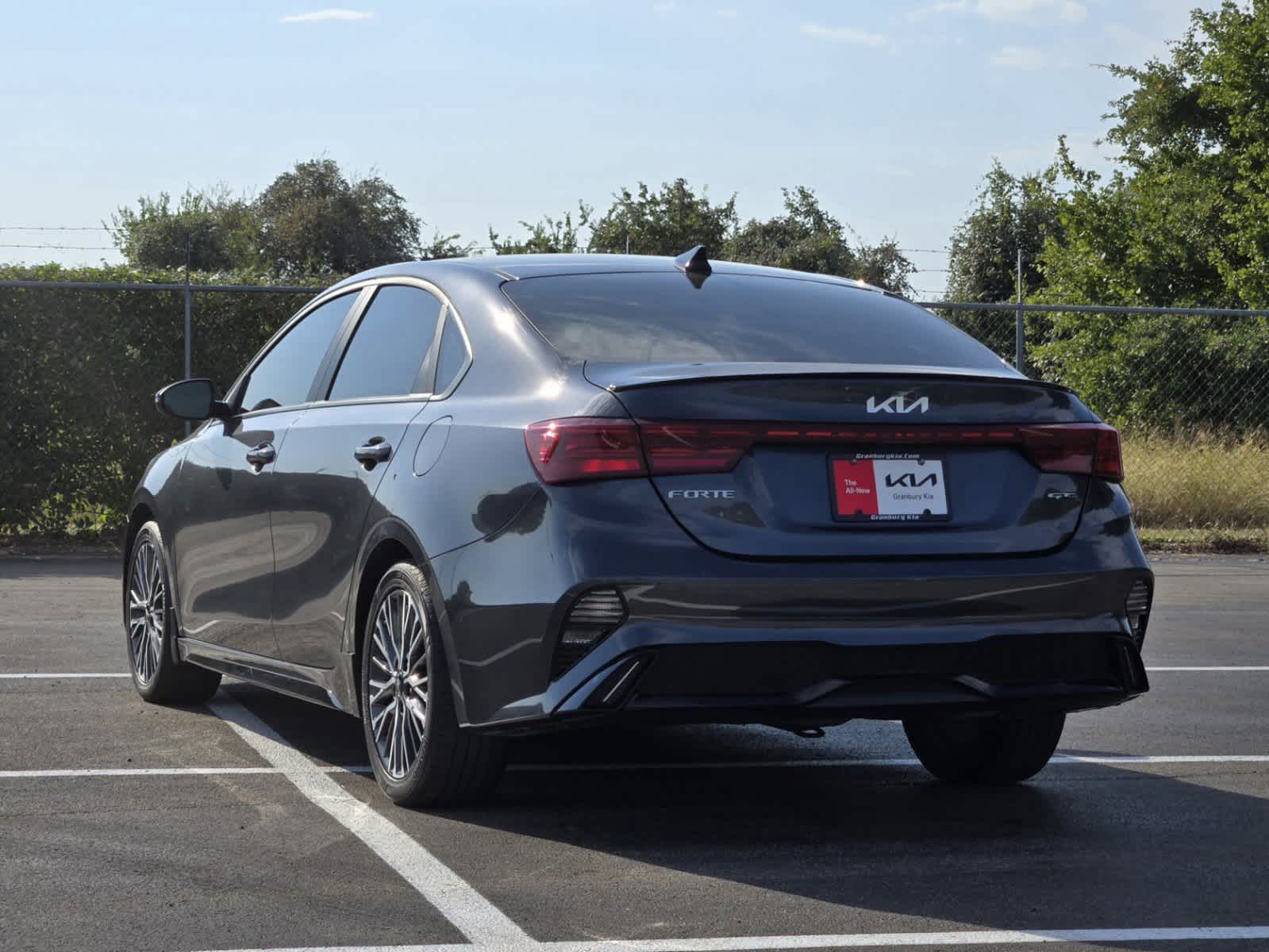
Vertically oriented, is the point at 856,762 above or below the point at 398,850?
below

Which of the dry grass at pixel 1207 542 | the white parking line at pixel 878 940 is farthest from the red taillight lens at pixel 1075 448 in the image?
the dry grass at pixel 1207 542

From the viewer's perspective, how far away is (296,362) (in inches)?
266

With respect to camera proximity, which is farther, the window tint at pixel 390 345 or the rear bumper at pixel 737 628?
the window tint at pixel 390 345

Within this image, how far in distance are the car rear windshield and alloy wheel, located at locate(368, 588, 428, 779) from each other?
88cm

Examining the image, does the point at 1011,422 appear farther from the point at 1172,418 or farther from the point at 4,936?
the point at 1172,418

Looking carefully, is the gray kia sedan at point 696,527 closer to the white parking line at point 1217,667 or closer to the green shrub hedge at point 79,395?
the white parking line at point 1217,667

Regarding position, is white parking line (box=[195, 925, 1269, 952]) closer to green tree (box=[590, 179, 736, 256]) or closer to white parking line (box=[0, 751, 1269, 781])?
white parking line (box=[0, 751, 1269, 781])

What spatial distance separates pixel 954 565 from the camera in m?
4.86

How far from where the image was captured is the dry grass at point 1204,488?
1694 centimetres

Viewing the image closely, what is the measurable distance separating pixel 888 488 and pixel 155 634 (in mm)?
3714

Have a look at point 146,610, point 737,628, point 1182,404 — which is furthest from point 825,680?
point 1182,404

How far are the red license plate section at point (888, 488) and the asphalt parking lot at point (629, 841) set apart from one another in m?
0.89

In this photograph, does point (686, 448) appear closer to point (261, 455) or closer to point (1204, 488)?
point (261, 455)

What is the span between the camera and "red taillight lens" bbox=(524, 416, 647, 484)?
15.5ft
